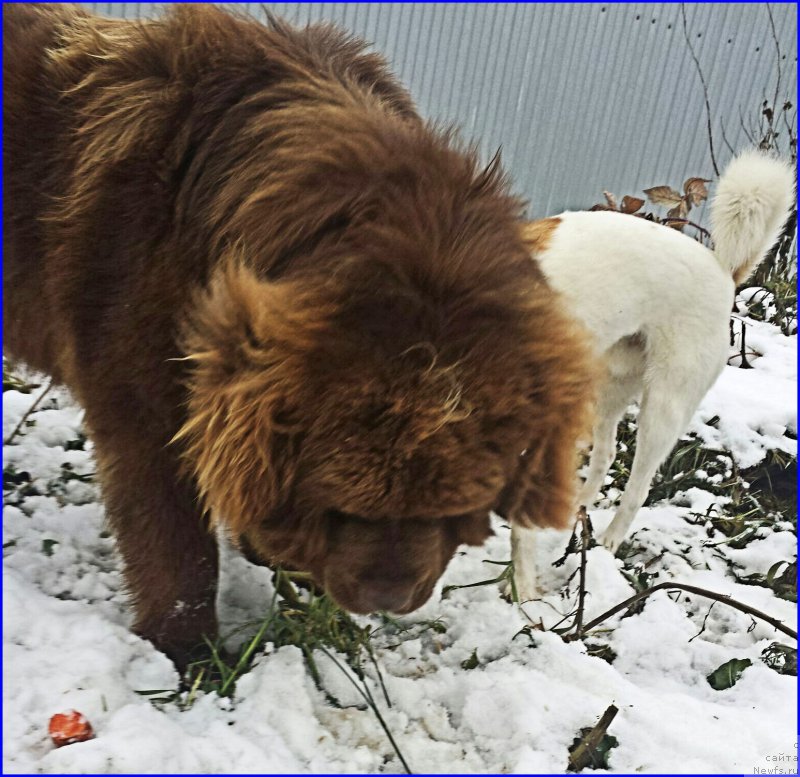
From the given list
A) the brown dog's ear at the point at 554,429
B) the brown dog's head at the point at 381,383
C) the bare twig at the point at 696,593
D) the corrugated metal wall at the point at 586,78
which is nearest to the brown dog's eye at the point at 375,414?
the brown dog's head at the point at 381,383

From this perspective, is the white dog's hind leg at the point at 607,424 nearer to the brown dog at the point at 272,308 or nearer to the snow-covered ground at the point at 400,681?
the snow-covered ground at the point at 400,681

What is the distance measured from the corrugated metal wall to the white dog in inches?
92.6

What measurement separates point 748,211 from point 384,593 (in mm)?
2873

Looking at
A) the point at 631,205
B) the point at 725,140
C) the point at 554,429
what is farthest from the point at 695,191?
the point at 554,429

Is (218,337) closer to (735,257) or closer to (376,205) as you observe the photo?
(376,205)

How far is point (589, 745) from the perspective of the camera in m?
2.06

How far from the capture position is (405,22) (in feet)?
18.9

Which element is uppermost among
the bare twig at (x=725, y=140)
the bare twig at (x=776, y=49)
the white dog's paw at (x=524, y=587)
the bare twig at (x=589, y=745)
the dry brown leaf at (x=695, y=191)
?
the bare twig at (x=776, y=49)

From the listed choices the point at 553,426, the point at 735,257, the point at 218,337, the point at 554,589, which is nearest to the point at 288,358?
the point at 218,337

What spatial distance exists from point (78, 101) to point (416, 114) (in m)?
0.92

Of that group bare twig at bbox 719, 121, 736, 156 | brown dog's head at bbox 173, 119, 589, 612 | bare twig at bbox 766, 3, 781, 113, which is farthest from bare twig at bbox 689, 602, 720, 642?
bare twig at bbox 766, 3, 781, 113

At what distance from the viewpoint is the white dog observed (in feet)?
11.0

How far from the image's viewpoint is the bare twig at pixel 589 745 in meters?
2.04

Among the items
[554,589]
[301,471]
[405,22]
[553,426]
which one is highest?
[405,22]
